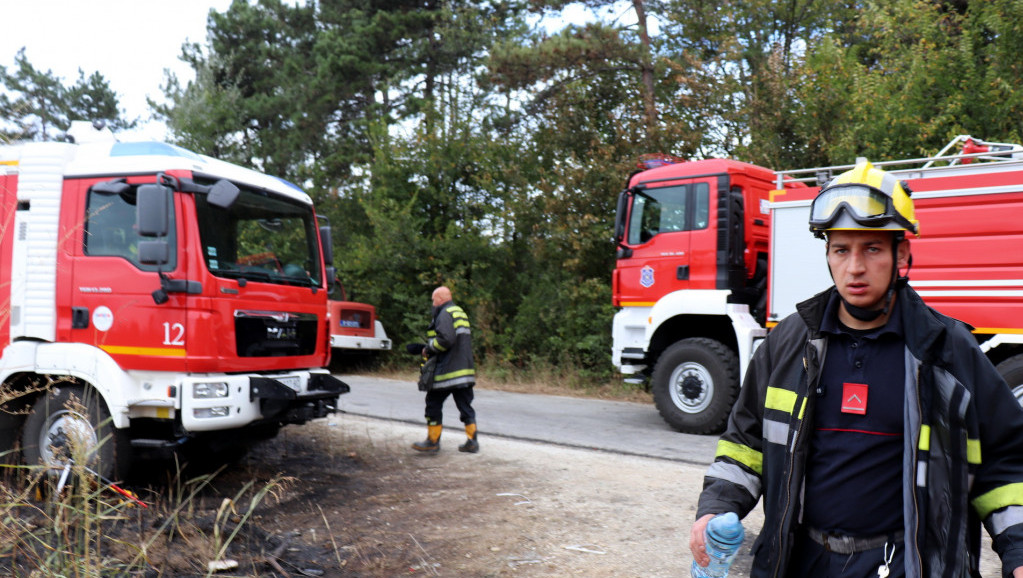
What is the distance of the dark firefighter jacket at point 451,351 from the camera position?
7.59 meters

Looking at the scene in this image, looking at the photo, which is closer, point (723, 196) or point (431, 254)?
point (723, 196)

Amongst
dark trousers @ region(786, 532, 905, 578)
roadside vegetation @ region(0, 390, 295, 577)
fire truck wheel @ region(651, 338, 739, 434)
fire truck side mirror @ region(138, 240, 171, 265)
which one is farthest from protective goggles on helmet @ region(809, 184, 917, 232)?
fire truck wheel @ region(651, 338, 739, 434)

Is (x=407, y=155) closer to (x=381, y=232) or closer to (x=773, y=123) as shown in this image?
(x=381, y=232)

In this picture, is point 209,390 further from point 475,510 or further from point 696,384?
point 696,384

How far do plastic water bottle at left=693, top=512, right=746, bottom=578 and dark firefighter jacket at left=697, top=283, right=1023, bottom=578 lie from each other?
0.11 meters

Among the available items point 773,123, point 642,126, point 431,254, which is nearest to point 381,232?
point 431,254

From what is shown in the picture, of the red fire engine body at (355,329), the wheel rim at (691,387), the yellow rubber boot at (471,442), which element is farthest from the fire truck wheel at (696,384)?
the red fire engine body at (355,329)

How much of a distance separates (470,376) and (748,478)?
558cm

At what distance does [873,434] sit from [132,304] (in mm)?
5399

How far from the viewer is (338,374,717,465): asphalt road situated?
809cm

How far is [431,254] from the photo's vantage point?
59.1ft

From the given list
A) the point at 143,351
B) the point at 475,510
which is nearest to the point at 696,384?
the point at 475,510

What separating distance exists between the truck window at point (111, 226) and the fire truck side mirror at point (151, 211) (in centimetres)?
23

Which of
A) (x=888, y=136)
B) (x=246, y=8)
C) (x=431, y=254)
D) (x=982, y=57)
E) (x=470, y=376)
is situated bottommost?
(x=470, y=376)
